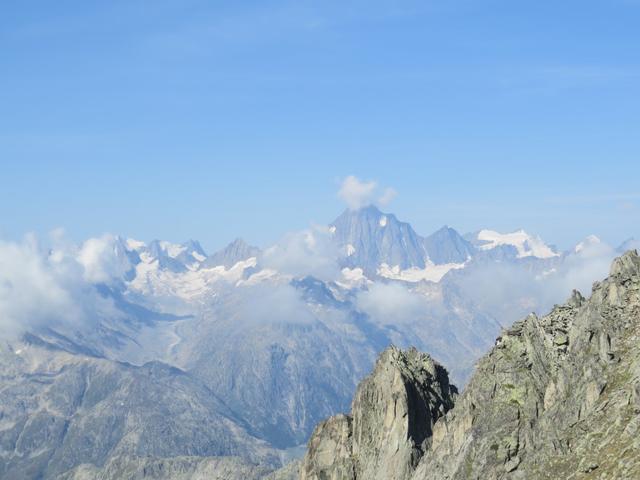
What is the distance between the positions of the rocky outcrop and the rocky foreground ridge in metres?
0.21

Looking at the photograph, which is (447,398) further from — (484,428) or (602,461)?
(602,461)

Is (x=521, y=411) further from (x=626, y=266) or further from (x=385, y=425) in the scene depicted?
(x=626, y=266)

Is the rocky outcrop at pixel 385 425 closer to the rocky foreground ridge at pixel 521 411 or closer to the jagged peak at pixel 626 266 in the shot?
the rocky foreground ridge at pixel 521 411

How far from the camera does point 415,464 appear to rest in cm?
15788

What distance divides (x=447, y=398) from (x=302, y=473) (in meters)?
32.0

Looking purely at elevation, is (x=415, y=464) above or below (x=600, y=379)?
below

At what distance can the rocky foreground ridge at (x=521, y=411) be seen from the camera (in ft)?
414

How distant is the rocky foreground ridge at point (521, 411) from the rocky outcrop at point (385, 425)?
206mm

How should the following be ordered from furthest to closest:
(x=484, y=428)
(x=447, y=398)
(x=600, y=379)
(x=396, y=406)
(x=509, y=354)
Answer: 1. (x=447, y=398)
2. (x=396, y=406)
3. (x=509, y=354)
4. (x=484, y=428)
5. (x=600, y=379)

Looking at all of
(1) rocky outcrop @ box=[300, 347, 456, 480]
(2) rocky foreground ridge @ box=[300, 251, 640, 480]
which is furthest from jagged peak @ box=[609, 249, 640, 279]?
(1) rocky outcrop @ box=[300, 347, 456, 480]

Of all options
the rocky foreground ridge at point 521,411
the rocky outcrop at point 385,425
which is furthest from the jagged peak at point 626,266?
the rocky outcrop at point 385,425

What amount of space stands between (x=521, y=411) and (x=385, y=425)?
31.6 meters

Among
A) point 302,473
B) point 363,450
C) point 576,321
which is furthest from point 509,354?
point 302,473

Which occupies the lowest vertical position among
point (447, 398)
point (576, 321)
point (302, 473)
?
point (302, 473)
